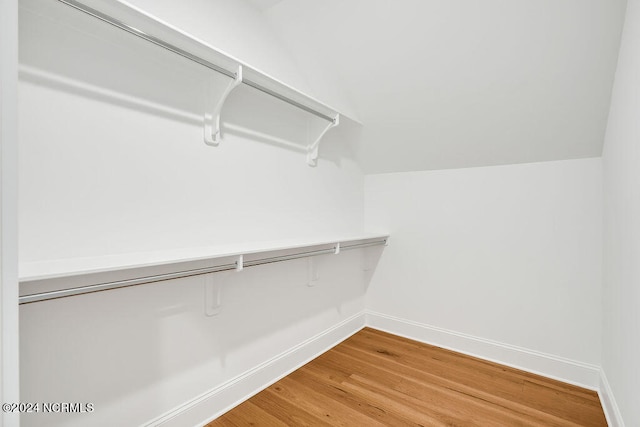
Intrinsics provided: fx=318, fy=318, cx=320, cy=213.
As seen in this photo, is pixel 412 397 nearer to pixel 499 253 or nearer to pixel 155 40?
pixel 499 253

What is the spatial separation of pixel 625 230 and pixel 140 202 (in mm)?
2098

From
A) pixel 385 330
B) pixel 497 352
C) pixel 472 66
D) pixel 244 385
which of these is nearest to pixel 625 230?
pixel 472 66

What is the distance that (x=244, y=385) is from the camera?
178 cm

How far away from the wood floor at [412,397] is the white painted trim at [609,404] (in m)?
0.04

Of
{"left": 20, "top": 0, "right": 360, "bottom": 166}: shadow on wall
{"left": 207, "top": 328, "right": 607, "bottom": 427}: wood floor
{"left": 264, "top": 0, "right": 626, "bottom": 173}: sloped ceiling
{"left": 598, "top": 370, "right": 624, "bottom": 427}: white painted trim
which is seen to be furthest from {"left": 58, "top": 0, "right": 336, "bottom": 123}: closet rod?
{"left": 598, "top": 370, "right": 624, "bottom": 427}: white painted trim

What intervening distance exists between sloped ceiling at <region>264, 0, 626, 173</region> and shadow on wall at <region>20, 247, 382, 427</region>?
133 cm

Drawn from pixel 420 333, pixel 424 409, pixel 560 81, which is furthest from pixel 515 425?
pixel 560 81

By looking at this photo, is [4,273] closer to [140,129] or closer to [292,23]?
[140,129]

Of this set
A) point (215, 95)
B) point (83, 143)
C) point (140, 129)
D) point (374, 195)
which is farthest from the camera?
point (374, 195)

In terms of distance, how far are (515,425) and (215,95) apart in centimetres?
224

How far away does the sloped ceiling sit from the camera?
1.53 metres

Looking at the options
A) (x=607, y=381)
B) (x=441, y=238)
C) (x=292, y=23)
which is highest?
(x=292, y=23)

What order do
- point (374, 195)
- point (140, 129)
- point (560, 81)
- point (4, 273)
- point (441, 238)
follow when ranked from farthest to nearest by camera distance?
1. point (374, 195)
2. point (441, 238)
3. point (560, 81)
4. point (140, 129)
5. point (4, 273)

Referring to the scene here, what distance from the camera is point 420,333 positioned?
2.63 meters
